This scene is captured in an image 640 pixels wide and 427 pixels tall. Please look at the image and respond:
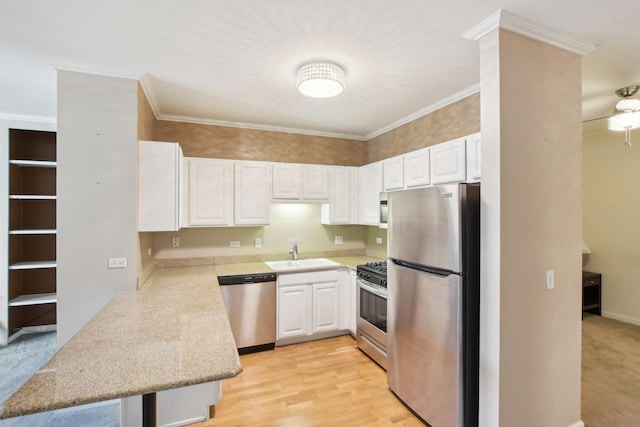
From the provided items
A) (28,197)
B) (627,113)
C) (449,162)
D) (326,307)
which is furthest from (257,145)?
(627,113)

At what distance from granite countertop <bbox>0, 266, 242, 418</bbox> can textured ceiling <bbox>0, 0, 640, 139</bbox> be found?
5.86 ft

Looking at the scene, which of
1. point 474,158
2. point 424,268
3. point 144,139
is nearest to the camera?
point 424,268

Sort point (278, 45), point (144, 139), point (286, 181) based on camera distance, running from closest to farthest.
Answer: point (278, 45), point (144, 139), point (286, 181)

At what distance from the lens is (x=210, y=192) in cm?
350

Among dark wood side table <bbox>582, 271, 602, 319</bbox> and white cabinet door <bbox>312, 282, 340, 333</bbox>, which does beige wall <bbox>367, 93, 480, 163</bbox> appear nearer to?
white cabinet door <bbox>312, 282, 340, 333</bbox>

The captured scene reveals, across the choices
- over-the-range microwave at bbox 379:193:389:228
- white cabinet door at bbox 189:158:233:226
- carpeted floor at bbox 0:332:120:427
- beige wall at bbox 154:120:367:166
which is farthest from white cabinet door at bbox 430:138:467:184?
carpeted floor at bbox 0:332:120:427

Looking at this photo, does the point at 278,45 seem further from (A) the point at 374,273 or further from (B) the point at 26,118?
(B) the point at 26,118

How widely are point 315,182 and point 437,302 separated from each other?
7.59ft

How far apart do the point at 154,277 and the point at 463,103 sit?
347 cm

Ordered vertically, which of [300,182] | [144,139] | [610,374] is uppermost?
[144,139]

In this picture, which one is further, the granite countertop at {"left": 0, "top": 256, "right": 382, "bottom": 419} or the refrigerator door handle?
the refrigerator door handle

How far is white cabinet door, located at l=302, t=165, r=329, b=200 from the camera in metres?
3.95

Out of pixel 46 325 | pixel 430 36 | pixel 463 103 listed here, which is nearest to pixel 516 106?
pixel 430 36

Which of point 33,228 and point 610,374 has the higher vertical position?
point 33,228
